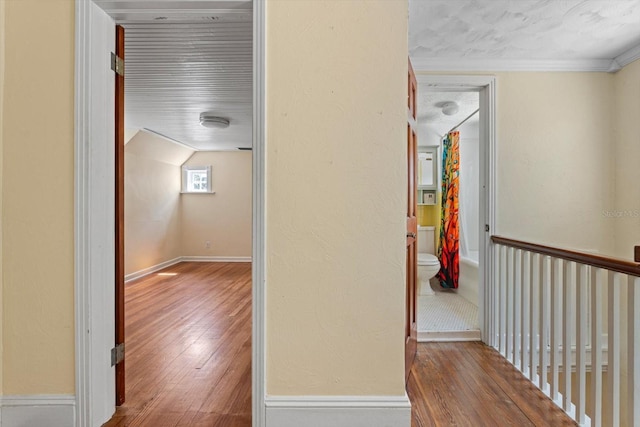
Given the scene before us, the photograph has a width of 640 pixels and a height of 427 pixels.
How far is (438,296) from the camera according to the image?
3807 mm

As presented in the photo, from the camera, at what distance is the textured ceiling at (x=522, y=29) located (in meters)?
1.84

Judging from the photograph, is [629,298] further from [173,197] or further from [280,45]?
[173,197]

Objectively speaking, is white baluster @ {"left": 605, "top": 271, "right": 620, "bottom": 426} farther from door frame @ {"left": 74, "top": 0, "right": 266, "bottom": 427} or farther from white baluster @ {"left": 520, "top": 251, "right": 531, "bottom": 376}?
door frame @ {"left": 74, "top": 0, "right": 266, "bottom": 427}

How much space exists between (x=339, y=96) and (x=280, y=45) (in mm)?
344

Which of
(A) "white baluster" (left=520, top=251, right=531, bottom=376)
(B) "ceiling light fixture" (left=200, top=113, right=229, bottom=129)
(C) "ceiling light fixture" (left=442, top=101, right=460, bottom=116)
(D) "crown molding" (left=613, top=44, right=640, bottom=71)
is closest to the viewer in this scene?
(A) "white baluster" (left=520, top=251, right=531, bottom=376)

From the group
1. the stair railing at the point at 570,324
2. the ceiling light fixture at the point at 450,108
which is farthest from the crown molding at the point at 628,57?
the stair railing at the point at 570,324

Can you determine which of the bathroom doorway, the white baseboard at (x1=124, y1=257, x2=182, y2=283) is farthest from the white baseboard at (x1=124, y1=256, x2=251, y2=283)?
the bathroom doorway

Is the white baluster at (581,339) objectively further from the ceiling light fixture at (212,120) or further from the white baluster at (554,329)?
the ceiling light fixture at (212,120)

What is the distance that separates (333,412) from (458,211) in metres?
3.38

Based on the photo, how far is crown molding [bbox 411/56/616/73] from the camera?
2441mm

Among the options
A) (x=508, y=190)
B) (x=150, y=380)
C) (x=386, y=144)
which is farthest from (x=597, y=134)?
(x=150, y=380)

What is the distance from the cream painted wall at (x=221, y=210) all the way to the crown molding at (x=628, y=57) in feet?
17.0

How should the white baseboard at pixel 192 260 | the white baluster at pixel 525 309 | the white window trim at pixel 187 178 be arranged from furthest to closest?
1. the white window trim at pixel 187 178
2. the white baseboard at pixel 192 260
3. the white baluster at pixel 525 309

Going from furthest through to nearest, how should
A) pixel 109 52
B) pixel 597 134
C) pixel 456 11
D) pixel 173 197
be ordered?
1. pixel 173 197
2. pixel 597 134
3. pixel 456 11
4. pixel 109 52
